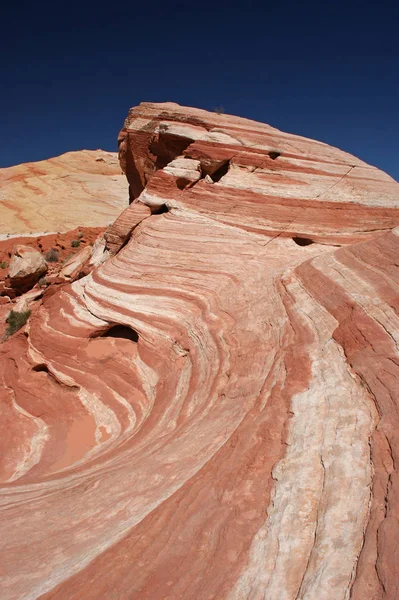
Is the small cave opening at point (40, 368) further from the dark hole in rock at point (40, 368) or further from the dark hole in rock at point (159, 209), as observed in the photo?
the dark hole in rock at point (159, 209)

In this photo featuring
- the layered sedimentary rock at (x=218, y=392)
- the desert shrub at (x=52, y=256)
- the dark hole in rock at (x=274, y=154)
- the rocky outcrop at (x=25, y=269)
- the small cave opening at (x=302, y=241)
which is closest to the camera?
the layered sedimentary rock at (x=218, y=392)

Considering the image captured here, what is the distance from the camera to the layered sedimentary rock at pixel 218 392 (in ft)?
8.75

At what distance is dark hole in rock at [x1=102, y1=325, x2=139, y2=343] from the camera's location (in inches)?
350

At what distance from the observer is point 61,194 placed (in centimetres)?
3347

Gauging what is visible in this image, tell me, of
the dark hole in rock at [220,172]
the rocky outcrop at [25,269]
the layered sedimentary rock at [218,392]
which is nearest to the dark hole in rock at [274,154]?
the layered sedimentary rock at [218,392]

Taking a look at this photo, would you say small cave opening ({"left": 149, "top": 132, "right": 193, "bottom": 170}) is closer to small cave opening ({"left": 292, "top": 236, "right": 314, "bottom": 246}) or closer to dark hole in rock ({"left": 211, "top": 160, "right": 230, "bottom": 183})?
dark hole in rock ({"left": 211, "top": 160, "right": 230, "bottom": 183})

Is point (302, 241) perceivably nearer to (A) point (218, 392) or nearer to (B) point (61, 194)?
(A) point (218, 392)

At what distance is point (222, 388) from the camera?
5.54 metres

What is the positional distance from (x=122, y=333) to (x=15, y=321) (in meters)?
5.59

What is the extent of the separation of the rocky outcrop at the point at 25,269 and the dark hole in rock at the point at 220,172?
31.6 feet

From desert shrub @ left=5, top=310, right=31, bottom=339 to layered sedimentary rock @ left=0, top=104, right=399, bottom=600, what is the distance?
9.35 ft

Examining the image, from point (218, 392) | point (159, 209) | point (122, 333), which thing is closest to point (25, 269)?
point (159, 209)

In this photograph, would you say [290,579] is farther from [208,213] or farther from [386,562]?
[208,213]

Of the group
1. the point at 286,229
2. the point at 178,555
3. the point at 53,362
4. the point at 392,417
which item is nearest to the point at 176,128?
the point at 286,229
